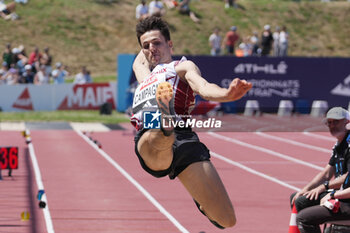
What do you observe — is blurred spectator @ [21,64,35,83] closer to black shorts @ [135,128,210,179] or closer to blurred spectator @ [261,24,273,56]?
blurred spectator @ [261,24,273,56]

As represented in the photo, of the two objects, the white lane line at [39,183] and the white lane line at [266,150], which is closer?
the white lane line at [39,183]

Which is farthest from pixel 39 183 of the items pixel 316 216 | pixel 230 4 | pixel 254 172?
pixel 230 4

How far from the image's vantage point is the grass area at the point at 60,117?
24500 mm

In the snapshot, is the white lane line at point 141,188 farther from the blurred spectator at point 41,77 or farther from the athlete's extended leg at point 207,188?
the blurred spectator at point 41,77

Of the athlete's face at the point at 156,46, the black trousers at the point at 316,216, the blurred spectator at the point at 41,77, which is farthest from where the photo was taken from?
the blurred spectator at the point at 41,77

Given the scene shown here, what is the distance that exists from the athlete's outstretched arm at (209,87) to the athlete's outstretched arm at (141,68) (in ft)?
2.04

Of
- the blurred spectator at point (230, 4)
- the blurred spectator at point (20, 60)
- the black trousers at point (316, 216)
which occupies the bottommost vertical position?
the blurred spectator at point (230, 4)

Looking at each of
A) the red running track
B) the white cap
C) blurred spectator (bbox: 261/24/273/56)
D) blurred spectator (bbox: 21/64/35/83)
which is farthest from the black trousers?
blurred spectator (bbox: 261/24/273/56)

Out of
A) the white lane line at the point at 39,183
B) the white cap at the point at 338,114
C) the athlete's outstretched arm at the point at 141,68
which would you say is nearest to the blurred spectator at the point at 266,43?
the white lane line at the point at 39,183

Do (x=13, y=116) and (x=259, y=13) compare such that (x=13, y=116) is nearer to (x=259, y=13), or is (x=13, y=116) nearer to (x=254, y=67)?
(x=254, y=67)

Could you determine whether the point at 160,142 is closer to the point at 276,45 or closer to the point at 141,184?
the point at 141,184

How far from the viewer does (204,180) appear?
5973 mm

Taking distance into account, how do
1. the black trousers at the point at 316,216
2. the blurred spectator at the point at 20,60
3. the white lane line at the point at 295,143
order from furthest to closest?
the blurred spectator at the point at 20,60 < the white lane line at the point at 295,143 < the black trousers at the point at 316,216

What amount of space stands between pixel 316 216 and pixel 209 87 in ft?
8.14
